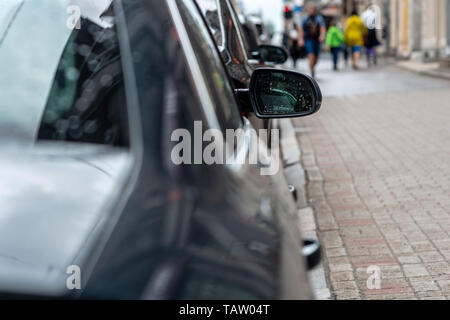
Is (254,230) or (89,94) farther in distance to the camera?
(89,94)

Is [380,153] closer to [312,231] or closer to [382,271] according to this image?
[312,231]

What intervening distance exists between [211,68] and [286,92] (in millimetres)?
606

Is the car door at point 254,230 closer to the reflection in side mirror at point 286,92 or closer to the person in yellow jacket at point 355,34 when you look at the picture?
the reflection in side mirror at point 286,92

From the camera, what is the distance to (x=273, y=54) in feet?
24.2

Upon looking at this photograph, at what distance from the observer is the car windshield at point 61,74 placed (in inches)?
56.9

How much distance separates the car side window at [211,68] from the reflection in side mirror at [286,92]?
18 centimetres

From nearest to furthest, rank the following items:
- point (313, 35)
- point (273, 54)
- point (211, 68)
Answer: point (211, 68)
point (273, 54)
point (313, 35)

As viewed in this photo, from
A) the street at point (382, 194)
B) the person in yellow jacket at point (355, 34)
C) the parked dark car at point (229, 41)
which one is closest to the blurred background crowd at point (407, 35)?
the person in yellow jacket at point (355, 34)

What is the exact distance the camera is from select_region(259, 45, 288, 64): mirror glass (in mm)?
7277

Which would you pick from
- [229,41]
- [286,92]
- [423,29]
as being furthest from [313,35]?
[286,92]

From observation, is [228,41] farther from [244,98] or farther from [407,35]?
[407,35]

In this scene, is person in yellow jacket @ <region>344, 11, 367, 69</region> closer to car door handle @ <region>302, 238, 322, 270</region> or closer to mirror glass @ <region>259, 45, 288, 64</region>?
mirror glass @ <region>259, 45, 288, 64</region>
